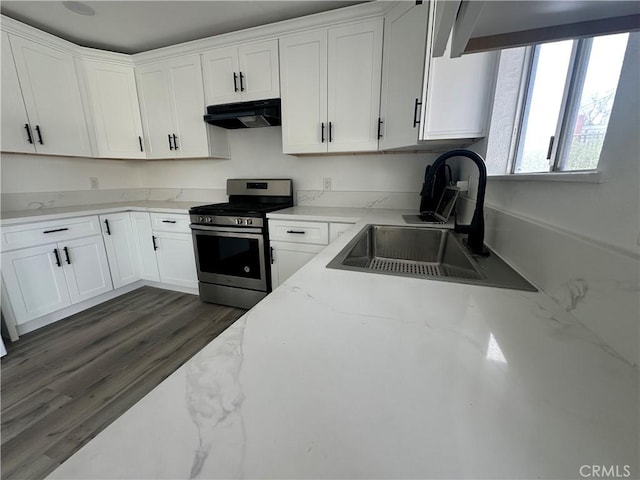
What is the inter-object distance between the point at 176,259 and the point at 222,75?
1.77 meters

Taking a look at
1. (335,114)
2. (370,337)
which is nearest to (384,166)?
(335,114)

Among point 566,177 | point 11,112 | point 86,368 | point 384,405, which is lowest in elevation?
point 86,368

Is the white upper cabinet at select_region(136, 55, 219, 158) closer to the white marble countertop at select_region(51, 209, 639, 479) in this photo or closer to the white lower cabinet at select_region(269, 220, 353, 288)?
the white lower cabinet at select_region(269, 220, 353, 288)

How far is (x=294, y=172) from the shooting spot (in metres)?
2.55

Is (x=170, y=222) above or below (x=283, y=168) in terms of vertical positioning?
below

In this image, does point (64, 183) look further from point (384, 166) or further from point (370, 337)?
point (370, 337)

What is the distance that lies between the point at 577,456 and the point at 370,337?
27 cm

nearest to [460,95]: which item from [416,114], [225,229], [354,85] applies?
[416,114]

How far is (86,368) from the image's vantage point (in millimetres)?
1625

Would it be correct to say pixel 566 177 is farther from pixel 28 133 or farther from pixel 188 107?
pixel 28 133

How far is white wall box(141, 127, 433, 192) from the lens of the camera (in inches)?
88.8

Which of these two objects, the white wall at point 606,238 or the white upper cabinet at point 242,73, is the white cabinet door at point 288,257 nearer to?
the white upper cabinet at point 242,73

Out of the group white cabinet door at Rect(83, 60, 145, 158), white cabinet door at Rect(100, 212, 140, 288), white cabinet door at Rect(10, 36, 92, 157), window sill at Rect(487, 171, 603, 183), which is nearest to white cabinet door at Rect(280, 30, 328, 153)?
window sill at Rect(487, 171, 603, 183)

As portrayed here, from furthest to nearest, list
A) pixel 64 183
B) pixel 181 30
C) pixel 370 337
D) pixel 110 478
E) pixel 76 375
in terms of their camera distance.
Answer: pixel 64 183
pixel 181 30
pixel 76 375
pixel 370 337
pixel 110 478
